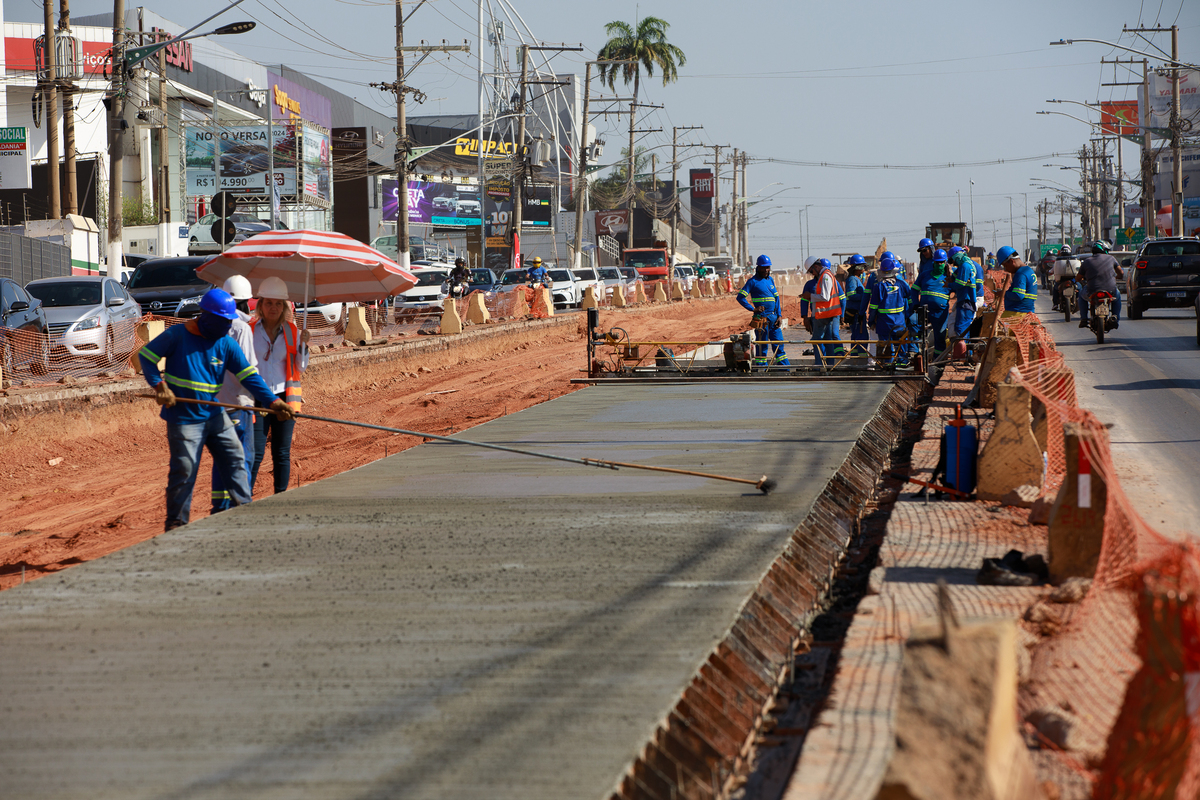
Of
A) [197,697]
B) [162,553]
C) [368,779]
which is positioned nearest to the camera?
[368,779]

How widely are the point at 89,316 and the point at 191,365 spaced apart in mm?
13082

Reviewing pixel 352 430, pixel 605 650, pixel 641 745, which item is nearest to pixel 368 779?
pixel 641 745

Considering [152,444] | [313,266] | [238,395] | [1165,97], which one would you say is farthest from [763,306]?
[1165,97]

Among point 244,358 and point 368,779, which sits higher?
point 244,358

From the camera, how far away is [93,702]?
4.72m

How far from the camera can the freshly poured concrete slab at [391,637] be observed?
4047mm

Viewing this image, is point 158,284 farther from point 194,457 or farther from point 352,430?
point 194,457

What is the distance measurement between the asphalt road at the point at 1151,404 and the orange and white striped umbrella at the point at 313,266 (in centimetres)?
687

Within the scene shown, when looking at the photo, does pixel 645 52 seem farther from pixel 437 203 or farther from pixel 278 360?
pixel 278 360

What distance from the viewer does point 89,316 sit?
2019 cm

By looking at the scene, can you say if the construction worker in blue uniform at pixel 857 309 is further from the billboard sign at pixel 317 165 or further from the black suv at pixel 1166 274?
the billboard sign at pixel 317 165

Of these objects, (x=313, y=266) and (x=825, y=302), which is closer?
(x=313, y=266)

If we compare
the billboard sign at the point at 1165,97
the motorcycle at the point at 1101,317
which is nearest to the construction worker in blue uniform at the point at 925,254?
the motorcycle at the point at 1101,317

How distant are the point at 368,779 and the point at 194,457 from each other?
5.07m
